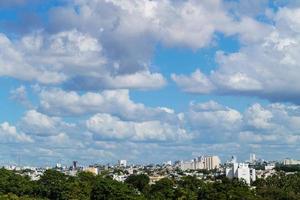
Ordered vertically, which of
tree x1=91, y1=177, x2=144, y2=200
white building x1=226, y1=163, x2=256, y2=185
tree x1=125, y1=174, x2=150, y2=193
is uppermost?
white building x1=226, y1=163, x2=256, y2=185

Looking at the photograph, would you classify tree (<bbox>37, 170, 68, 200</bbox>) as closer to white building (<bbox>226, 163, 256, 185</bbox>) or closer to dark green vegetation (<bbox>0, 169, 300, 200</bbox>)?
dark green vegetation (<bbox>0, 169, 300, 200</bbox>)

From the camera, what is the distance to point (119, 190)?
8325 centimetres

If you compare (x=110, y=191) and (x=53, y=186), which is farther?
(x=53, y=186)

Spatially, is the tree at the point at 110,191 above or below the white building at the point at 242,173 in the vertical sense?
Result: below

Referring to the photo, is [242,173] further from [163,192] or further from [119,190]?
[119,190]

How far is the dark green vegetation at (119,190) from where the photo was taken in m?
80.1

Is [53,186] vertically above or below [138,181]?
below

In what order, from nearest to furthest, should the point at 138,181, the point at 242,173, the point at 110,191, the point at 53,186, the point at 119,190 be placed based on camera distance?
1. the point at 119,190
2. the point at 110,191
3. the point at 53,186
4. the point at 138,181
5. the point at 242,173

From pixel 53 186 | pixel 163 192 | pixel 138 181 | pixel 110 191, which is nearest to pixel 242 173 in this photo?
pixel 138 181

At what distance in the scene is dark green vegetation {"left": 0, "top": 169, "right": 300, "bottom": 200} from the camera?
80.1m

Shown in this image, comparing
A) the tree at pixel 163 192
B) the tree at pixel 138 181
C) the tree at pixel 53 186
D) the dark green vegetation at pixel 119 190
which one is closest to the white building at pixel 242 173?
the tree at pixel 138 181

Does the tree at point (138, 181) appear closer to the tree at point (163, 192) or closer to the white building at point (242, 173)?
the tree at point (163, 192)

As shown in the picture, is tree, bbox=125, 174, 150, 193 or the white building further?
the white building

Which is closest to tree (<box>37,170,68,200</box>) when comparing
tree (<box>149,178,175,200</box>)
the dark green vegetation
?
the dark green vegetation
